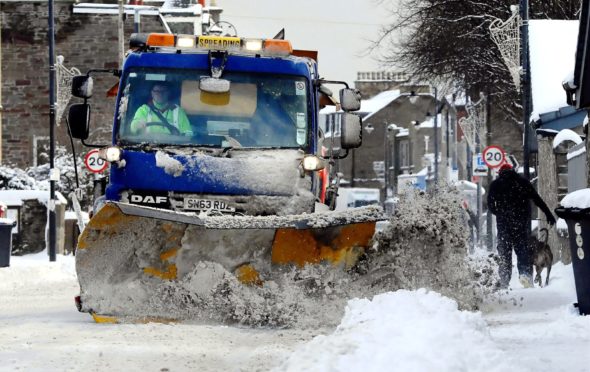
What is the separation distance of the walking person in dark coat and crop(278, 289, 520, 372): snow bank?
27.3ft

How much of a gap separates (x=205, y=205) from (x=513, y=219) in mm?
6145

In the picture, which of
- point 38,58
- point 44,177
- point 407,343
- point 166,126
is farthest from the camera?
point 38,58

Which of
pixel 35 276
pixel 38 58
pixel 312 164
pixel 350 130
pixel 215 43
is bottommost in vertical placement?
pixel 35 276

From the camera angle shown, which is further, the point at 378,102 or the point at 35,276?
the point at 378,102

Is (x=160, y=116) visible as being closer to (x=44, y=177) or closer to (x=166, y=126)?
(x=166, y=126)

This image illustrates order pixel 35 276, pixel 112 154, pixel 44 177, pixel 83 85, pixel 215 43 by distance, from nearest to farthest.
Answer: pixel 112 154 → pixel 83 85 → pixel 215 43 → pixel 35 276 → pixel 44 177

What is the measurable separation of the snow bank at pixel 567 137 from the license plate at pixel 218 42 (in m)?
11.0

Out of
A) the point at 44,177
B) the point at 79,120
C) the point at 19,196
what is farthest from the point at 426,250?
the point at 44,177

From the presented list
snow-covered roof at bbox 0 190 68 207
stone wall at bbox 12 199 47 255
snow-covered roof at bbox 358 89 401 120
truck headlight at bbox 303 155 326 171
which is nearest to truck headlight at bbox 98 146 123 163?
truck headlight at bbox 303 155 326 171

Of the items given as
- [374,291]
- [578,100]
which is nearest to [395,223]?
[374,291]

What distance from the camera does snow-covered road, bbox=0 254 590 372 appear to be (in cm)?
679

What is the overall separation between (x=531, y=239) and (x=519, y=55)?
14013 millimetres

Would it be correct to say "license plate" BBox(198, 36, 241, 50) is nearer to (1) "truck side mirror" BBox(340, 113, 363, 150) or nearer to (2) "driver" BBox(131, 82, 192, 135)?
(2) "driver" BBox(131, 82, 192, 135)

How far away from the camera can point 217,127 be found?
11.8 meters
